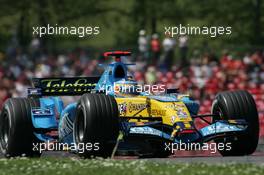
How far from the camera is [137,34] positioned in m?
39.4

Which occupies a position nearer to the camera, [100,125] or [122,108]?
[100,125]

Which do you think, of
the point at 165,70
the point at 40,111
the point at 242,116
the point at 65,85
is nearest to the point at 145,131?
the point at 242,116

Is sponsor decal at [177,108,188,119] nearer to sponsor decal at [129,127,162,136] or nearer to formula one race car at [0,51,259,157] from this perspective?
formula one race car at [0,51,259,157]

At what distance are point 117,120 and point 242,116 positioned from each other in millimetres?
2388

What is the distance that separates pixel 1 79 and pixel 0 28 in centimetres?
1178

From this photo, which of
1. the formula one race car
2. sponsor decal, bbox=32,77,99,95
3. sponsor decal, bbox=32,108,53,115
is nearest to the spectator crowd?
sponsor decal, bbox=32,77,99,95

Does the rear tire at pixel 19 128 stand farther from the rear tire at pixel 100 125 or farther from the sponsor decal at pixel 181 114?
the sponsor decal at pixel 181 114

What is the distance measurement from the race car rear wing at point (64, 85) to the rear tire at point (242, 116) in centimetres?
287

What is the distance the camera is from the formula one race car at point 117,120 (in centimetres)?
1445

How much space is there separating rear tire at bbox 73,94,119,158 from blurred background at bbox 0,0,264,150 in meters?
9.46

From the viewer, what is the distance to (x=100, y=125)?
14305 millimetres

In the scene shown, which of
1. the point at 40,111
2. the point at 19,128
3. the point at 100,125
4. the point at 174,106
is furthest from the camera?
the point at 40,111

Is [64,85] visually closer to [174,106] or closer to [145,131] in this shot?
[174,106]

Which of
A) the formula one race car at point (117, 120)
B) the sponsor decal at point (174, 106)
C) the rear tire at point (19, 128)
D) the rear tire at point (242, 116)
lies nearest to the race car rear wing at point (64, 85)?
the formula one race car at point (117, 120)
